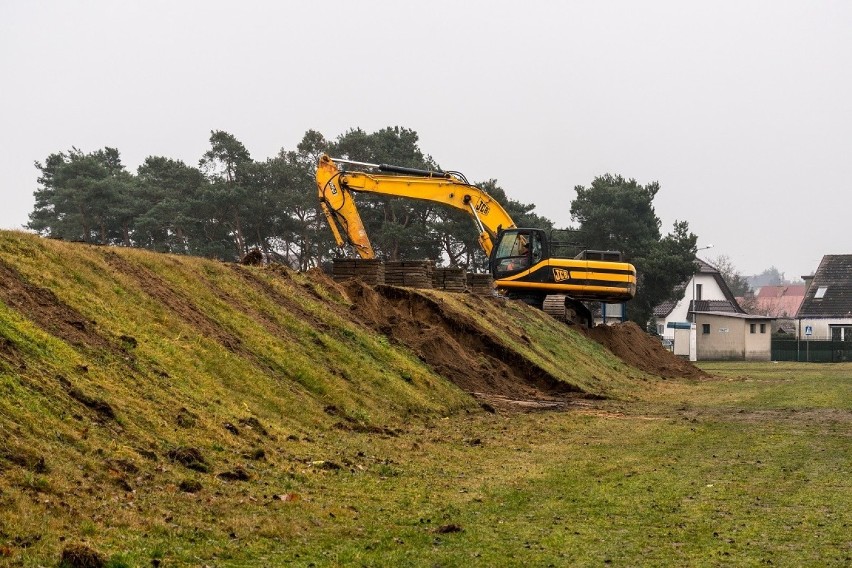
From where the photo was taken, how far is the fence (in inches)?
3140

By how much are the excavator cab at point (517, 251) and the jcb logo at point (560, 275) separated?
859 mm

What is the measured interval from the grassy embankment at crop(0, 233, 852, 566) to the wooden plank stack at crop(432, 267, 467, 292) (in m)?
15.0

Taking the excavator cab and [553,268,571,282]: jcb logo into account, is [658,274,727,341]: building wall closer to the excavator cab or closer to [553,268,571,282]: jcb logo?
Result: [553,268,571,282]: jcb logo

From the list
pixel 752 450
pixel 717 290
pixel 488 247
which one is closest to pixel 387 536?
pixel 752 450

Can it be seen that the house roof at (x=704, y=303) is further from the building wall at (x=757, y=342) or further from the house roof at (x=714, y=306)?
the building wall at (x=757, y=342)

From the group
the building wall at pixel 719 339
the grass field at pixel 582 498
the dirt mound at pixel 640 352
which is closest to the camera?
the grass field at pixel 582 498

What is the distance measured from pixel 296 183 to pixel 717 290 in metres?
42.2

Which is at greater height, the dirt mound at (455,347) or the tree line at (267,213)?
the tree line at (267,213)

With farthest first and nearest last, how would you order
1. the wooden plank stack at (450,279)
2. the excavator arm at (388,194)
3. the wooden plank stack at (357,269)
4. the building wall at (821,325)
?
the building wall at (821,325) < the excavator arm at (388,194) < the wooden plank stack at (450,279) < the wooden plank stack at (357,269)

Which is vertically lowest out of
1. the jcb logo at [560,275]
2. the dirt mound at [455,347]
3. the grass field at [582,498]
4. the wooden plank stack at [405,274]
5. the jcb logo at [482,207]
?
the grass field at [582,498]

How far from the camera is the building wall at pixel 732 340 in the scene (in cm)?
8100

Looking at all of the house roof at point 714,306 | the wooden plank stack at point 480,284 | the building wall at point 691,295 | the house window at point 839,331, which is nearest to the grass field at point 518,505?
the wooden plank stack at point 480,284

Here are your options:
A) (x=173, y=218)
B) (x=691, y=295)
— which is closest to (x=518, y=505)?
(x=173, y=218)

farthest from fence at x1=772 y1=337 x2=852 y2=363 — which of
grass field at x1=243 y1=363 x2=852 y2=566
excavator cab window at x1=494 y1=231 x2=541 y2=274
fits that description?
grass field at x1=243 y1=363 x2=852 y2=566
